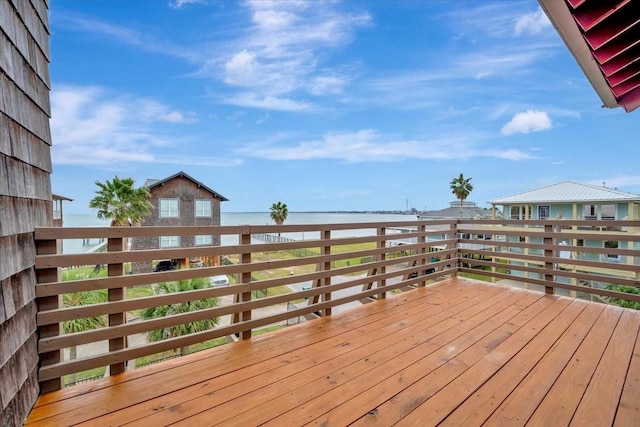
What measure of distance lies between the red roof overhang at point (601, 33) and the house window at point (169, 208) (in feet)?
58.0

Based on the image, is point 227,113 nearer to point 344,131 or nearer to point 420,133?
point 344,131

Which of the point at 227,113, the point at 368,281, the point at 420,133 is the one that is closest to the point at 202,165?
the point at 227,113

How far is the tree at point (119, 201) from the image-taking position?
14.8 metres

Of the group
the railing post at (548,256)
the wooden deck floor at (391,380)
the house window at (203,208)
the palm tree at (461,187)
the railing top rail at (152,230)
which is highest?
the palm tree at (461,187)

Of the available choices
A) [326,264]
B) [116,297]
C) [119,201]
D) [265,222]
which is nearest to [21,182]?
[116,297]

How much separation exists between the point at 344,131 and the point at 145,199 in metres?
19.2

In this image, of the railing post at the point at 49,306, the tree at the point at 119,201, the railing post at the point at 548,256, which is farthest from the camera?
the tree at the point at 119,201

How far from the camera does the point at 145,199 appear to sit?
612 inches

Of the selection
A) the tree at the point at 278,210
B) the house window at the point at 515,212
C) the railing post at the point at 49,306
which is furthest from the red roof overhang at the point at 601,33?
the tree at the point at 278,210

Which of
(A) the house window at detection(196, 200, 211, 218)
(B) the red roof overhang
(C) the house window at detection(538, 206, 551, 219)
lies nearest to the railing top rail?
(B) the red roof overhang

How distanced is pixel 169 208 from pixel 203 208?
1808mm

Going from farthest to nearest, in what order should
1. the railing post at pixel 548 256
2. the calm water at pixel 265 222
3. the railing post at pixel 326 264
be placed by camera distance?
the calm water at pixel 265 222, the railing post at pixel 548 256, the railing post at pixel 326 264

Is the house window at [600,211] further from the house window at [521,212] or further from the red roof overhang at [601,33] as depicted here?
the red roof overhang at [601,33]

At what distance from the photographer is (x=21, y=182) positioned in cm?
139
